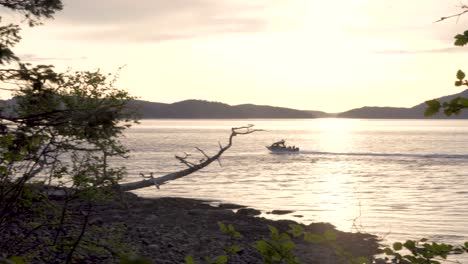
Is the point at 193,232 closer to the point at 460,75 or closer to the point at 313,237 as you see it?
the point at 313,237

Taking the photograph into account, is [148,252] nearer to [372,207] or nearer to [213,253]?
[213,253]

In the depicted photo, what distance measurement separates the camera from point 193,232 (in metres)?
25.8

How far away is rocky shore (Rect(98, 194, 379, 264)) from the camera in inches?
838

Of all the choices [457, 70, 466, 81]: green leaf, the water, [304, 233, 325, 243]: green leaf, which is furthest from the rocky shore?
[457, 70, 466, 81]: green leaf

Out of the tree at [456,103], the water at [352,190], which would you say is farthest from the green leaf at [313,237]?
the water at [352,190]

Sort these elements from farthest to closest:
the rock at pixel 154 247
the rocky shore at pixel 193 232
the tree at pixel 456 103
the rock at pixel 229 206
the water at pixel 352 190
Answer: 1. the rock at pixel 229 206
2. the water at pixel 352 190
3. the rocky shore at pixel 193 232
4. the rock at pixel 154 247
5. the tree at pixel 456 103

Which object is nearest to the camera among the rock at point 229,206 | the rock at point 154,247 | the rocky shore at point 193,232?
the rock at point 154,247

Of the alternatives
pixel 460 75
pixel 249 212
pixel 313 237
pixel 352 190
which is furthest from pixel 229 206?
pixel 460 75

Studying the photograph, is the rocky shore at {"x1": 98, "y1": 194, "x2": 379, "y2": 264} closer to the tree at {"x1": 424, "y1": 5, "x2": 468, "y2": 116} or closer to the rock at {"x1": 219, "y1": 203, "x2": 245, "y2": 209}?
the rock at {"x1": 219, "y1": 203, "x2": 245, "y2": 209}

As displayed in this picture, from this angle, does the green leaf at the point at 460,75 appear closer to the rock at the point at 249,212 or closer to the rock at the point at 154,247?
the rock at the point at 154,247

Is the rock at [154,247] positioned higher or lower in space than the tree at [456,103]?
lower

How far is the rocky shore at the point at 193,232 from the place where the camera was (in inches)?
838

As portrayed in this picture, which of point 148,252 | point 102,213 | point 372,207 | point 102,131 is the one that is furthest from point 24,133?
point 372,207

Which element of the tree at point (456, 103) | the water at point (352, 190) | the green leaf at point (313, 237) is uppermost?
the tree at point (456, 103)
